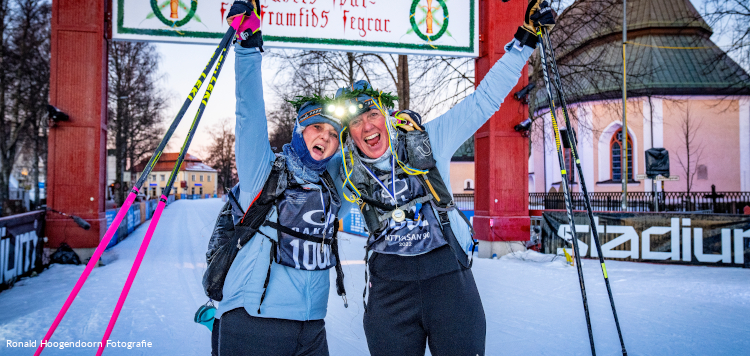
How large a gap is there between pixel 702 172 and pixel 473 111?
27393mm

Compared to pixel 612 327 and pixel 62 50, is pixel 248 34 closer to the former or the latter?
pixel 612 327

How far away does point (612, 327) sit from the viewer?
454cm

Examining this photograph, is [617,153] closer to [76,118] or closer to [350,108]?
[76,118]

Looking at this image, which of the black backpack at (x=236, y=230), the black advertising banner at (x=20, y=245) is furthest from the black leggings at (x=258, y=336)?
the black advertising banner at (x=20, y=245)

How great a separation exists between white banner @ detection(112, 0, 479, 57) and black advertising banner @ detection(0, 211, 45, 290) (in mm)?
3715

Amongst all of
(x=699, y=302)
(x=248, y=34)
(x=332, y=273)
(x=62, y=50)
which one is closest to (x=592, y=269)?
(x=699, y=302)

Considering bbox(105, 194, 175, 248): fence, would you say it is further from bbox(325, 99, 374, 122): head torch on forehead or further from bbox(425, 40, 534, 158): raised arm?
bbox(425, 40, 534, 158): raised arm

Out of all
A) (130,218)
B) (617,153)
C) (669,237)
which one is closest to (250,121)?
(669,237)

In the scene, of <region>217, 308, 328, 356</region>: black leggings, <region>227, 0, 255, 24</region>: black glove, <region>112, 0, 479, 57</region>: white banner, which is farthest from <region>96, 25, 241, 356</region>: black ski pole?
<region>112, 0, 479, 57</region>: white banner

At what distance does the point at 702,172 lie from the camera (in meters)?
23.0

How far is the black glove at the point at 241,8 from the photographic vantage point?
1892mm

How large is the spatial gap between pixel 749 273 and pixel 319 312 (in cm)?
923

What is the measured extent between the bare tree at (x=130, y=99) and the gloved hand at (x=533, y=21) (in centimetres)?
2312

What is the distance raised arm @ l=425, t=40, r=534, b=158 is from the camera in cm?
224
